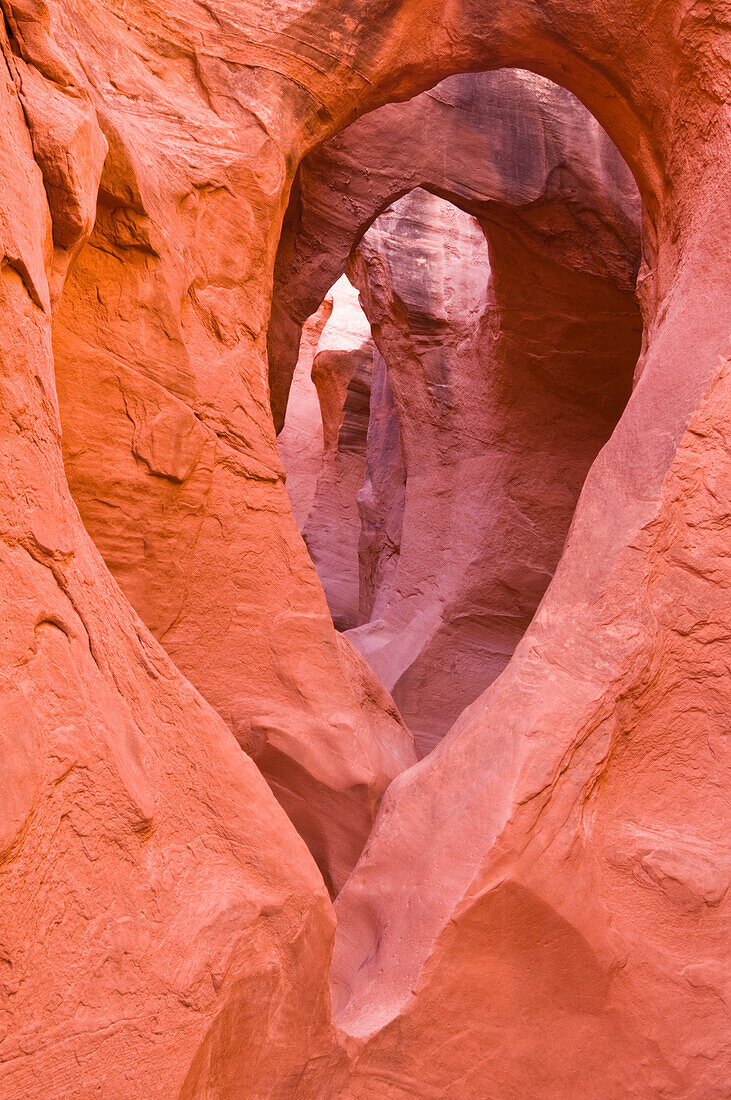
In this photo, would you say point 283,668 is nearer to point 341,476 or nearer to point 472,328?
point 472,328

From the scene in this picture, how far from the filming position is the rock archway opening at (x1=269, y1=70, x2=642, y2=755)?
5230 mm

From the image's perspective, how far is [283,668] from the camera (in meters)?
3.10

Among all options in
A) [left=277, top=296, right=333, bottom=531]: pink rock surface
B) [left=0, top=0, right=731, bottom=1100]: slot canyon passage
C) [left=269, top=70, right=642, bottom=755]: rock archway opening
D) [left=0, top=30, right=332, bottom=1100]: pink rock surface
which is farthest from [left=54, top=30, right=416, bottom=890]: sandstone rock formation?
[left=277, top=296, right=333, bottom=531]: pink rock surface

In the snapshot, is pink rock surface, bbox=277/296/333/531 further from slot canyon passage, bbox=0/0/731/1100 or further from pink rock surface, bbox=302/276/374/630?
slot canyon passage, bbox=0/0/731/1100

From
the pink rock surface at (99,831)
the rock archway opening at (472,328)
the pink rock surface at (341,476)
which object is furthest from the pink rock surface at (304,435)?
the pink rock surface at (99,831)

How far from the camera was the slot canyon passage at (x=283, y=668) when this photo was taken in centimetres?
167

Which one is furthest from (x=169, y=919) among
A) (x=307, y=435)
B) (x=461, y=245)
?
(x=307, y=435)

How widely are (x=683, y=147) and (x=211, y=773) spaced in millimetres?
2795

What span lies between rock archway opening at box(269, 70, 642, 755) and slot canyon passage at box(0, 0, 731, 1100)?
1449 millimetres

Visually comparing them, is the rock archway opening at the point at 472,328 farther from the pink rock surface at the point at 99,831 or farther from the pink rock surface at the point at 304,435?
the pink rock surface at the point at 304,435

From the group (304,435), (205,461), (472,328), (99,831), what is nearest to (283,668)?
(205,461)

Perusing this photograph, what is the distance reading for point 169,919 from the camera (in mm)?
1783

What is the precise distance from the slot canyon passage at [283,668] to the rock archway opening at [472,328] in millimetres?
1449

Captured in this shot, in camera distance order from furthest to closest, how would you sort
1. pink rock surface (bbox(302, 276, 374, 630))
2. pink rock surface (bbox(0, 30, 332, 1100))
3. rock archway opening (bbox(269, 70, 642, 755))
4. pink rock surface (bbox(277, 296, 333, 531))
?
pink rock surface (bbox(277, 296, 333, 531)), pink rock surface (bbox(302, 276, 374, 630)), rock archway opening (bbox(269, 70, 642, 755)), pink rock surface (bbox(0, 30, 332, 1100))
